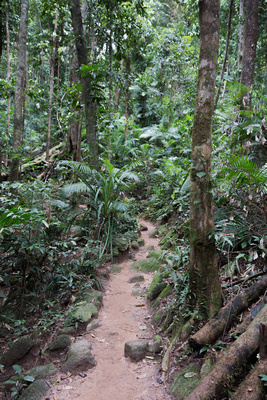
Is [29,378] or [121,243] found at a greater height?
[121,243]

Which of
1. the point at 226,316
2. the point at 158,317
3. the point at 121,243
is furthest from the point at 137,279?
the point at 226,316

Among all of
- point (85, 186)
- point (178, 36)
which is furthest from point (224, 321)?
point (178, 36)

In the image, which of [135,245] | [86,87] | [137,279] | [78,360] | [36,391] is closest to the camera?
[36,391]

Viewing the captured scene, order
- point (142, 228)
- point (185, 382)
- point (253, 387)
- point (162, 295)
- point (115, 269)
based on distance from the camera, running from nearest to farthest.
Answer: point (253, 387) → point (185, 382) → point (162, 295) → point (115, 269) → point (142, 228)

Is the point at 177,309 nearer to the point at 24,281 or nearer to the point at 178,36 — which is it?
the point at 24,281

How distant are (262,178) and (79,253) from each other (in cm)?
299

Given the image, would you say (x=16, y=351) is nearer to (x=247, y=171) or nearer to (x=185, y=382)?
(x=185, y=382)

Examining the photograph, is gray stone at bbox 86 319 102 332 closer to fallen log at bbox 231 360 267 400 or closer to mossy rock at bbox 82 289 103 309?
mossy rock at bbox 82 289 103 309

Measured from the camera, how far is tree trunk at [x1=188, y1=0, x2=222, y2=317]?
242 centimetres

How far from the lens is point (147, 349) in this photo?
8.75ft

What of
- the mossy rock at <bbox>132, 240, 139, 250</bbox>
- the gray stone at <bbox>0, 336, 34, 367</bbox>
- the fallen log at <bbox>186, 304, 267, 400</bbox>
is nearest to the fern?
the fallen log at <bbox>186, 304, 267, 400</bbox>

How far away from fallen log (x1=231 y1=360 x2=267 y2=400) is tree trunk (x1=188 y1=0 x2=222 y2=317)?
2.69ft

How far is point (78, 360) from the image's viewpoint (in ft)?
8.21

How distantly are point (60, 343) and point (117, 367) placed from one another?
2.17 ft
